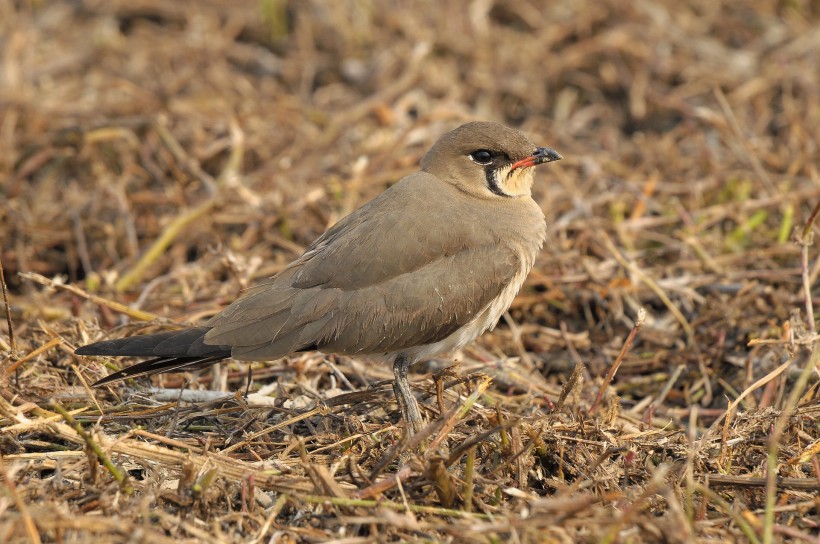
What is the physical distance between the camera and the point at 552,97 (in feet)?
23.8

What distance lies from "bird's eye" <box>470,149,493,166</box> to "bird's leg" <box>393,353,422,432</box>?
3.13ft

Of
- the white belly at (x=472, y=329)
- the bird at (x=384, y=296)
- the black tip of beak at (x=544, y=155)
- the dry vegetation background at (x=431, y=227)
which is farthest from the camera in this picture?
the black tip of beak at (x=544, y=155)

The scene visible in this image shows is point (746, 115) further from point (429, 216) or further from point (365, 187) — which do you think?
point (429, 216)

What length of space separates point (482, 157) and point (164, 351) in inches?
63.0

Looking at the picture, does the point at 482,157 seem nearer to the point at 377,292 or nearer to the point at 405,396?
the point at 377,292

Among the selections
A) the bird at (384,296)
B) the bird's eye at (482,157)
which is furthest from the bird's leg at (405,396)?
the bird's eye at (482,157)

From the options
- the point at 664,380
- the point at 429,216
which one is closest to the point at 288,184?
the point at 429,216

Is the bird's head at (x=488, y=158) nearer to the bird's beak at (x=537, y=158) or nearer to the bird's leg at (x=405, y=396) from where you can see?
the bird's beak at (x=537, y=158)

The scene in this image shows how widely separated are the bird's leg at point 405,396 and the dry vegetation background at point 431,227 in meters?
0.13

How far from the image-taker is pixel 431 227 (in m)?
3.83

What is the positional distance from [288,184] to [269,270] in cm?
92

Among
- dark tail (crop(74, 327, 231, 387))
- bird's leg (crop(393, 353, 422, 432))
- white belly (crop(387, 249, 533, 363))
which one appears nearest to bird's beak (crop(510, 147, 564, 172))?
white belly (crop(387, 249, 533, 363))

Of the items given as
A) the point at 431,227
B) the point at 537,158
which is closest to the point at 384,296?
the point at 431,227

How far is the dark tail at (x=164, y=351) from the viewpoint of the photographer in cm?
344
